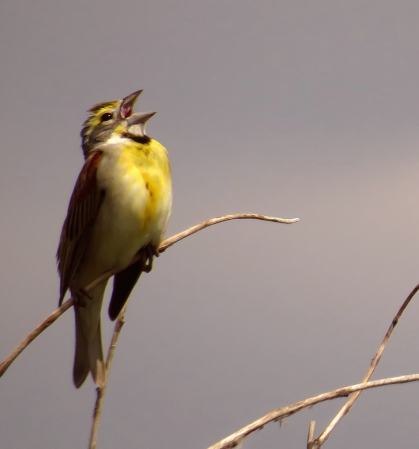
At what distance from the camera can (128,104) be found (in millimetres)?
2039

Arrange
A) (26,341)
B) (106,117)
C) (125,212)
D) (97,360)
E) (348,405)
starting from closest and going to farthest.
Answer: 1. (26,341)
2. (348,405)
3. (125,212)
4. (97,360)
5. (106,117)

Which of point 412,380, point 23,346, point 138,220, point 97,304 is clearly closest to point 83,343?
point 97,304

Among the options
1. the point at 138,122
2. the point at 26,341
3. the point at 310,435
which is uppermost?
the point at 138,122

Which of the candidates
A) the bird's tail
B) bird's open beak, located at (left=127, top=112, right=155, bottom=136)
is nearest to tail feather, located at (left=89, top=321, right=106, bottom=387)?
the bird's tail

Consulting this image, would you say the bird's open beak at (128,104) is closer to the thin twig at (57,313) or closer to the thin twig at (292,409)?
the thin twig at (57,313)

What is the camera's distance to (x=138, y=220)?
1.76m

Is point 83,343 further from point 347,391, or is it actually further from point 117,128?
point 347,391

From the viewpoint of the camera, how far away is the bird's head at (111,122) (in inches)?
78.1

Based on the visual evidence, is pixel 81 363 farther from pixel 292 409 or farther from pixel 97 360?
pixel 292 409

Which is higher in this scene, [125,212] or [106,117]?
[106,117]

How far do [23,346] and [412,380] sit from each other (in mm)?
683

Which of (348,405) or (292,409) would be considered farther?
(348,405)

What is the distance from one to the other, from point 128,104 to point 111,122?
8 cm

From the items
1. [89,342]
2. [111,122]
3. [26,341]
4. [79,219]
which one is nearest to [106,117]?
[111,122]
